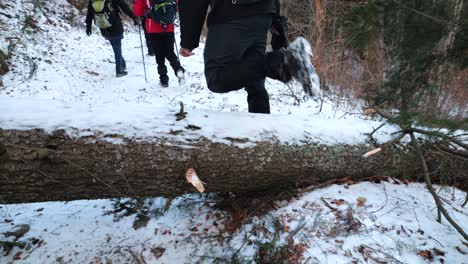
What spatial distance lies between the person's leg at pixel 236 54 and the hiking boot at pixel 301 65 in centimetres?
21

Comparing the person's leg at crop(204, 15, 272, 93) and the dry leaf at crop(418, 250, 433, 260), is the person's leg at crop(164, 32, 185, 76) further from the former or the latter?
the dry leaf at crop(418, 250, 433, 260)

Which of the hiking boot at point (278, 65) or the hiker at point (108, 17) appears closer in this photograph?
the hiking boot at point (278, 65)

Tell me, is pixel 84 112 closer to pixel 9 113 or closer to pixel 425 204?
pixel 9 113

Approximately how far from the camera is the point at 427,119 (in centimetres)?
217

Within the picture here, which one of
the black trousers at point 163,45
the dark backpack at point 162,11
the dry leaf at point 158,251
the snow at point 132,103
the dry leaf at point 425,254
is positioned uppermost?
the dark backpack at point 162,11

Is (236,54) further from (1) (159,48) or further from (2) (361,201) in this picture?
(1) (159,48)

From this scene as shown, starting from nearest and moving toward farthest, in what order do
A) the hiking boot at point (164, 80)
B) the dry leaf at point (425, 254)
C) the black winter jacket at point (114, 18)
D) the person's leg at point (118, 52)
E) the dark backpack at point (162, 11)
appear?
the dry leaf at point (425, 254) < the dark backpack at point (162, 11) < the hiking boot at point (164, 80) < the black winter jacket at point (114, 18) < the person's leg at point (118, 52)

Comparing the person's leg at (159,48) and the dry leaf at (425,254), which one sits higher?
the person's leg at (159,48)

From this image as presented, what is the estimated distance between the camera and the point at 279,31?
2.55 metres

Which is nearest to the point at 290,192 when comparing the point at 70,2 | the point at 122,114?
the point at 122,114

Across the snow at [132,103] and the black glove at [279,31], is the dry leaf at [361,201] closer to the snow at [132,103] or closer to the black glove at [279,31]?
the snow at [132,103]

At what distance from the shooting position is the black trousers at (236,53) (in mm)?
2180

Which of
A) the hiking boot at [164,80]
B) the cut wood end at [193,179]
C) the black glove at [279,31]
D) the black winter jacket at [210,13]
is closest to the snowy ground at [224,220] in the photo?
the cut wood end at [193,179]

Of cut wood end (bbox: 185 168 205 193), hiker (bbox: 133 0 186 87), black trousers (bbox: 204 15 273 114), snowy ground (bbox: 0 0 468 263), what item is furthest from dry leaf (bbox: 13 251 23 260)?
hiker (bbox: 133 0 186 87)
